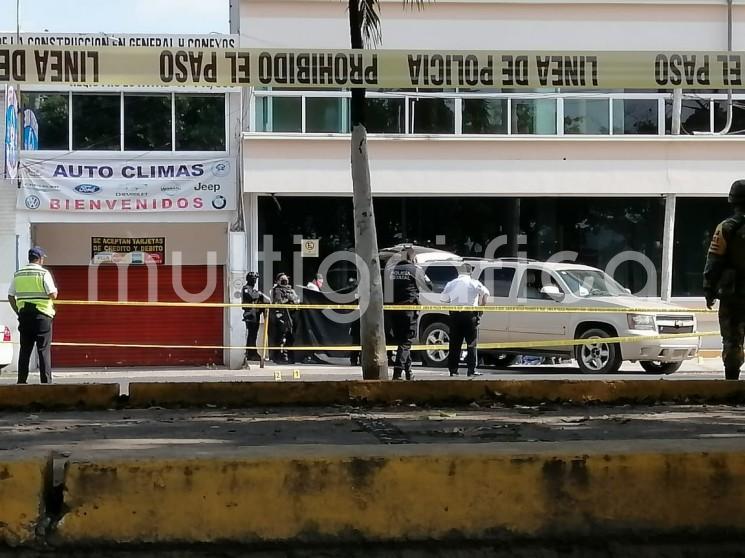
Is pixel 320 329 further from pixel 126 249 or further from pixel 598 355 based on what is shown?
pixel 598 355

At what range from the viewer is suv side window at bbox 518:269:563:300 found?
594 inches

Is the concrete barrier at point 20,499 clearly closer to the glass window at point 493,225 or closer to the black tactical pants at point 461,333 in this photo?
the black tactical pants at point 461,333

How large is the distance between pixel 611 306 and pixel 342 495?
11.3 m

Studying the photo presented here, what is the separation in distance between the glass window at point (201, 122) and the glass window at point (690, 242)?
9.20m

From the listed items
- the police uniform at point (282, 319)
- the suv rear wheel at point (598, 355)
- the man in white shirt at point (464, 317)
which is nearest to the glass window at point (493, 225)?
the police uniform at point (282, 319)

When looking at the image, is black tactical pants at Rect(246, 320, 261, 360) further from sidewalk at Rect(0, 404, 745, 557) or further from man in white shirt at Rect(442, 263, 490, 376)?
sidewalk at Rect(0, 404, 745, 557)

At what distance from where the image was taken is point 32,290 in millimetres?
10695

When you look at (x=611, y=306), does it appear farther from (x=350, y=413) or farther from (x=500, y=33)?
(x=350, y=413)

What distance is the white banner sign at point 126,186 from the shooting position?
56.1ft

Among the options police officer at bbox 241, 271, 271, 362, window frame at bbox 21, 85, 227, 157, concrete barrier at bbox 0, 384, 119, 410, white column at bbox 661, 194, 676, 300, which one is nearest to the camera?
concrete barrier at bbox 0, 384, 119, 410

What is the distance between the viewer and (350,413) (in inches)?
276

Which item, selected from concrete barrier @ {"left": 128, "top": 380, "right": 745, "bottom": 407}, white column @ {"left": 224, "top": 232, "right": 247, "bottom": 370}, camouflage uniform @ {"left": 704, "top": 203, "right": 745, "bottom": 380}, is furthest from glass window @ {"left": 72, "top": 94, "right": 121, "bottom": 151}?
camouflage uniform @ {"left": 704, "top": 203, "right": 745, "bottom": 380}

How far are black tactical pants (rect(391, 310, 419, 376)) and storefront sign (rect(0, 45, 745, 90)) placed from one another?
4357mm

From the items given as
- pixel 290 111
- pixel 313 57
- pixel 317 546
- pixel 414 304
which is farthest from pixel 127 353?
pixel 317 546
